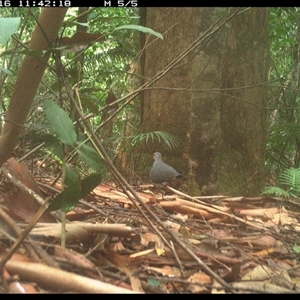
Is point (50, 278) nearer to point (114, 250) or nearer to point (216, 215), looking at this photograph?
point (114, 250)

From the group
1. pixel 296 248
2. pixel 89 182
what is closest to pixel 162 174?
pixel 296 248

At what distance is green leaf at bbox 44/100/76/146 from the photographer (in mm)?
1428

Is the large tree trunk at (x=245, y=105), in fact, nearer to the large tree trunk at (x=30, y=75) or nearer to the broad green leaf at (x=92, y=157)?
the large tree trunk at (x=30, y=75)

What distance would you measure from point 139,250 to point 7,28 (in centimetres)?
78

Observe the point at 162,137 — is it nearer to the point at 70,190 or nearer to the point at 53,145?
the point at 53,145

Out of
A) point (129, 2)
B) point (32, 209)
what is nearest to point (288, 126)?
point (129, 2)

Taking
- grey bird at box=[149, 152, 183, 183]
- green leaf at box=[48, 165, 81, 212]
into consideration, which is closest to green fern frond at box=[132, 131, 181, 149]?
grey bird at box=[149, 152, 183, 183]

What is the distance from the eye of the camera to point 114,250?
59.5 inches

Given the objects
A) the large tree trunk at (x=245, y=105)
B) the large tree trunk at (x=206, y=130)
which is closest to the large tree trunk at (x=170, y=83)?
the large tree trunk at (x=245, y=105)

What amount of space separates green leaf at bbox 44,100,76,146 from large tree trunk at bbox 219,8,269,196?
209 cm

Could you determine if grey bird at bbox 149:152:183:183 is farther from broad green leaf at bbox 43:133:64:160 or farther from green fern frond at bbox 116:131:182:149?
broad green leaf at bbox 43:133:64:160

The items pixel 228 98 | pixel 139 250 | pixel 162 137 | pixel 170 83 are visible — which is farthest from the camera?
pixel 170 83

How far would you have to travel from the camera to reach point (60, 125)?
4.77ft

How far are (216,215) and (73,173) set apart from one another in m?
1.02
